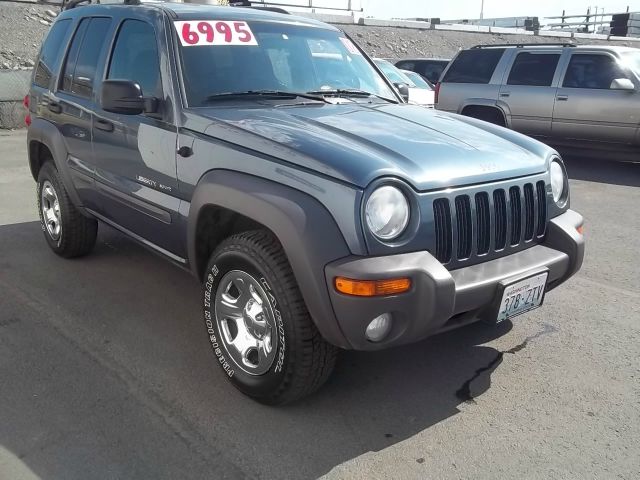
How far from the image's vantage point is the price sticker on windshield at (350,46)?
14.2 ft

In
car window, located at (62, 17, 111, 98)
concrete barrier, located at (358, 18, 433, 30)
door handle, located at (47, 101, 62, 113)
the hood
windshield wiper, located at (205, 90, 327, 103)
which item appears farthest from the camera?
concrete barrier, located at (358, 18, 433, 30)

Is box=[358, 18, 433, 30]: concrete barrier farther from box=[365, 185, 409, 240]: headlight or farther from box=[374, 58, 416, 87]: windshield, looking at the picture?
box=[365, 185, 409, 240]: headlight

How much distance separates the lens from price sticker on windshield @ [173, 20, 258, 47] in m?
3.50

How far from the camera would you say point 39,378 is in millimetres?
3203

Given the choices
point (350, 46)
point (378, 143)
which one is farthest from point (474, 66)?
point (378, 143)

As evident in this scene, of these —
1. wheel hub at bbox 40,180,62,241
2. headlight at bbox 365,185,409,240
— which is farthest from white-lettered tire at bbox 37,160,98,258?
headlight at bbox 365,185,409,240

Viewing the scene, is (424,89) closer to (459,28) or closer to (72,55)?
(72,55)

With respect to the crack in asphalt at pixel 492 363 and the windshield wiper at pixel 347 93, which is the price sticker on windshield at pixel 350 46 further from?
the crack in asphalt at pixel 492 363

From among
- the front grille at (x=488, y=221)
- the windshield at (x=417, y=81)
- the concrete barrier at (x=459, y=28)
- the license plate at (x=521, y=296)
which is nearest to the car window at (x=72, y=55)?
the front grille at (x=488, y=221)

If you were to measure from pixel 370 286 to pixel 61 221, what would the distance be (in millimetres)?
3195

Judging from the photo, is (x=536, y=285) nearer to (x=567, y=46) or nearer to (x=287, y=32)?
(x=287, y=32)

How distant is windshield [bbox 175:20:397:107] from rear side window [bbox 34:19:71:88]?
1618 mm

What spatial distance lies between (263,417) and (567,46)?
8436mm

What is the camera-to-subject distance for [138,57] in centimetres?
372
